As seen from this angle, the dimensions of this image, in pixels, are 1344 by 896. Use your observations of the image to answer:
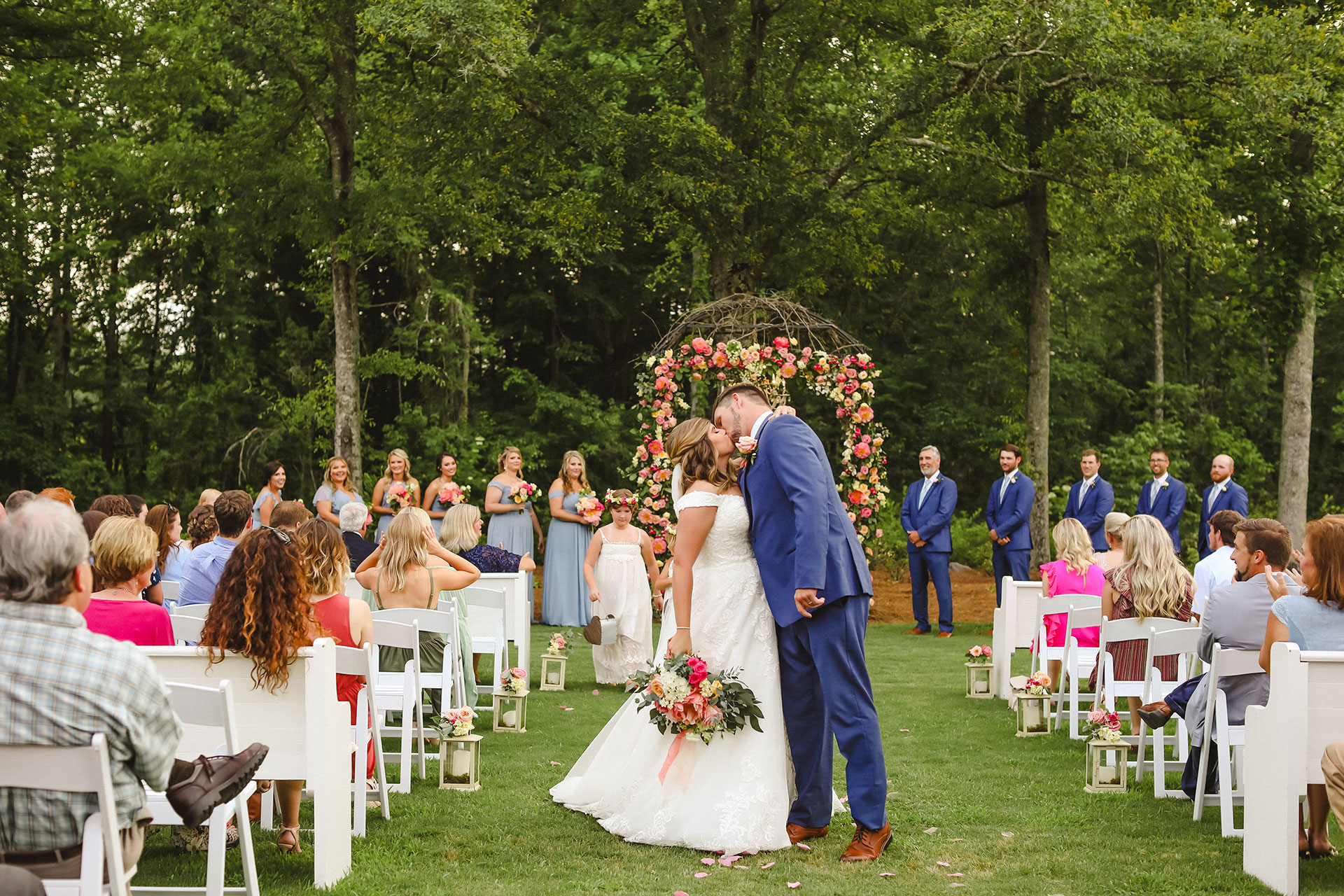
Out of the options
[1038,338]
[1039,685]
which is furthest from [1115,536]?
[1038,338]

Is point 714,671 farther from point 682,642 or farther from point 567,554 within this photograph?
point 567,554

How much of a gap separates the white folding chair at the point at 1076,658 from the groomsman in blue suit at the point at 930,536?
18.2 ft

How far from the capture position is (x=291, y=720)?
4473mm

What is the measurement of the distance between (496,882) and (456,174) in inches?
512

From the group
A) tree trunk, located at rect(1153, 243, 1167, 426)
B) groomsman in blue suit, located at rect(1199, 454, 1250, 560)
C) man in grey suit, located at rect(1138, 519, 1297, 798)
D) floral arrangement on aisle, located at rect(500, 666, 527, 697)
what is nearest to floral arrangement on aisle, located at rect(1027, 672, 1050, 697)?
man in grey suit, located at rect(1138, 519, 1297, 798)

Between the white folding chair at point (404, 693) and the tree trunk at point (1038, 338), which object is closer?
the white folding chair at point (404, 693)

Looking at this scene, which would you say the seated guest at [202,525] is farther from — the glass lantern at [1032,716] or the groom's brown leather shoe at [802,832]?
the glass lantern at [1032,716]

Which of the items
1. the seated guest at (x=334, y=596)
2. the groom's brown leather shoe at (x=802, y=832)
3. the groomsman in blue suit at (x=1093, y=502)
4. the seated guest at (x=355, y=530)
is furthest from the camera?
the groomsman in blue suit at (x=1093, y=502)

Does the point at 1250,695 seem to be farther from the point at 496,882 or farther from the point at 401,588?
the point at 401,588

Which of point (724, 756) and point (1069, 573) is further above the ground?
point (1069, 573)

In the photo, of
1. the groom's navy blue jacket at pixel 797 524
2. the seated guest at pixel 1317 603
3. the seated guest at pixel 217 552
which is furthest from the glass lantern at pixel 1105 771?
the seated guest at pixel 217 552

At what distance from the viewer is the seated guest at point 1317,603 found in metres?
4.70

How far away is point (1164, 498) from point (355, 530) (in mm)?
9147

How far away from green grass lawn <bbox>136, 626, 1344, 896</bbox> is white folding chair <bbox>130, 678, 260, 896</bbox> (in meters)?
0.49
